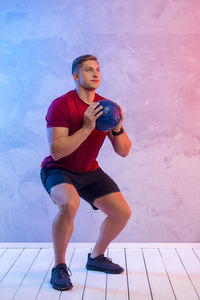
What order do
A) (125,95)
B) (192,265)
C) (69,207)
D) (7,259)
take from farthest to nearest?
(125,95) → (7,259) → (192,265) → (69,207)

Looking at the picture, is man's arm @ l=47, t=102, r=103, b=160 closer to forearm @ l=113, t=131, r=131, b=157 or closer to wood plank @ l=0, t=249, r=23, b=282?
forearm @ l=113, t=131, r=131, b=157

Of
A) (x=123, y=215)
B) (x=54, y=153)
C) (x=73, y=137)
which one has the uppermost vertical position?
(x=73, y=137)

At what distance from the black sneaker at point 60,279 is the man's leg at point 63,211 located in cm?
9

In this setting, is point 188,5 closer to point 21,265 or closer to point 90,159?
point 90,159

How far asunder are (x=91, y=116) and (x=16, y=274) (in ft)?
4.20

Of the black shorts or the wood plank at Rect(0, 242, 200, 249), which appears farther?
the wood plank at Rect(0, 242, 200, 249)

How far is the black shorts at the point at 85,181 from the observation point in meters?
2.87

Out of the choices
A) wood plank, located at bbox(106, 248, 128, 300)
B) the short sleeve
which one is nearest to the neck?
the short sleeve

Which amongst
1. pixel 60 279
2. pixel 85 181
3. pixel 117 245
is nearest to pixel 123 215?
pixel 85 181

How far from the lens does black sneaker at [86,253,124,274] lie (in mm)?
3037

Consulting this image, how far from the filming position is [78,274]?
3.03 m

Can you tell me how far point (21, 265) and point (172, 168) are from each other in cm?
148

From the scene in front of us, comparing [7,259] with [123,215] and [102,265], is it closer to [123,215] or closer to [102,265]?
[102,265]

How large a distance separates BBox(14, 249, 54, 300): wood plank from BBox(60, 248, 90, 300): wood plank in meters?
0.19
